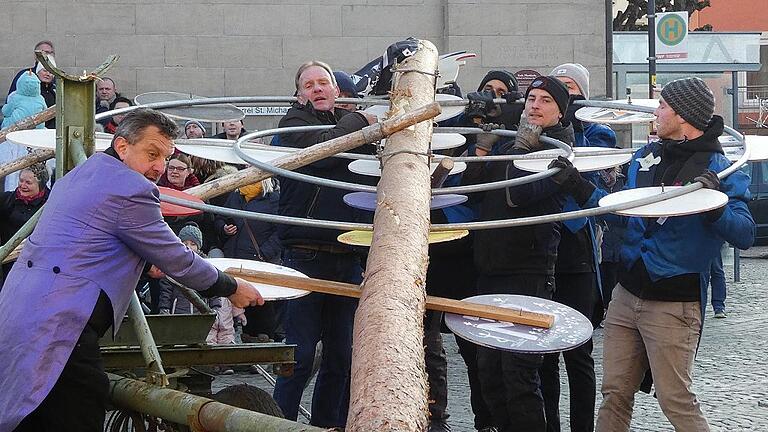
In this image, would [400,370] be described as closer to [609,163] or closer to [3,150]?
[609,163]

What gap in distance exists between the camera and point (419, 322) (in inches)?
162

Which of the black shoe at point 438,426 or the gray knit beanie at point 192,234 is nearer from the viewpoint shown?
the black shoe at point 438,426

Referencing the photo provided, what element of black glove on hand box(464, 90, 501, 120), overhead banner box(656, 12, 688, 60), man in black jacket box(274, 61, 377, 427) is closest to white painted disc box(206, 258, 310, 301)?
man in black jacket box(274, 61, 377, 427)

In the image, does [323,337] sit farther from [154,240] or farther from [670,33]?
[670,33]

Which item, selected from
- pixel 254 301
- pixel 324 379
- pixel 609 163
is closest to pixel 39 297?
pixel 254 301

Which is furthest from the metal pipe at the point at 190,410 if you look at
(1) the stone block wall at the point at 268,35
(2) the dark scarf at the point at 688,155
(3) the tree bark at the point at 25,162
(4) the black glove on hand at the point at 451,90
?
(1) the stone block wall at the point at 268,35

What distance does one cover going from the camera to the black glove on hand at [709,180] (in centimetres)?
576

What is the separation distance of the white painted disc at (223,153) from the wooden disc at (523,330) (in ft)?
6.49

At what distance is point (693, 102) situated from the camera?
20.3 feet

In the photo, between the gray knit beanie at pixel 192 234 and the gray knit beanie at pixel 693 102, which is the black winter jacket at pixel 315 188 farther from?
the gray knit beanie at pixel 192 234

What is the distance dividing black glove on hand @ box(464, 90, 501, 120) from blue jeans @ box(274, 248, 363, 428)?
116 cm

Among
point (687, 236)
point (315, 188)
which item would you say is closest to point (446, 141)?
point (315, 188)

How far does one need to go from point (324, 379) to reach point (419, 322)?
3038 mm

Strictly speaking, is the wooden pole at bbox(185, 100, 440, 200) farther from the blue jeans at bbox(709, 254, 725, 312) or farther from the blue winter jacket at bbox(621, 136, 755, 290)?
the blue jeans at bbox(709, 254, 725, 312)
